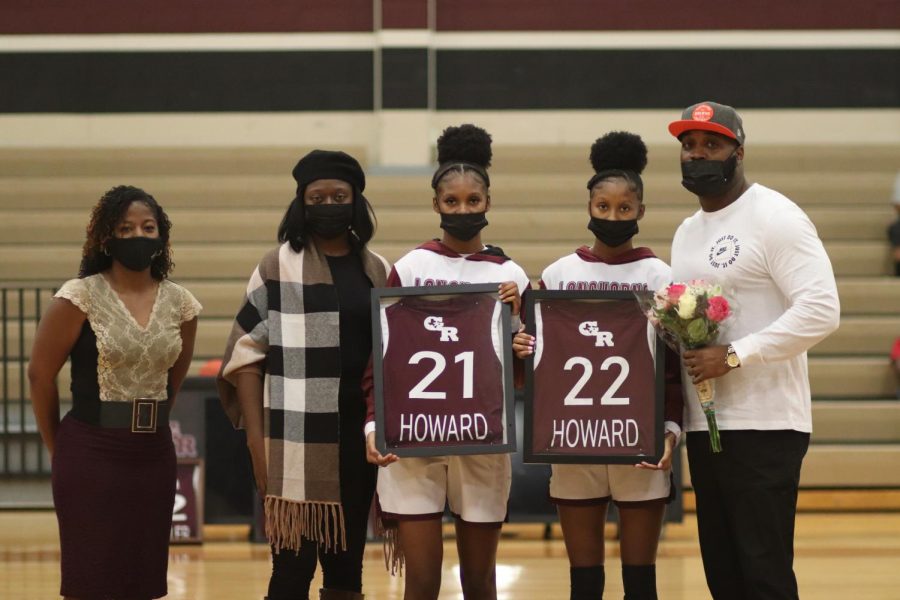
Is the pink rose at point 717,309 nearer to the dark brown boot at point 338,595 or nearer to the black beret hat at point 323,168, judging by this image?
the black beret hat at point 323,168

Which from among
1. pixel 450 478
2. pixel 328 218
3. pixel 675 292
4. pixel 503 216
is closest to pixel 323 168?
pixel 328 218

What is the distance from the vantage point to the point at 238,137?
404 inches

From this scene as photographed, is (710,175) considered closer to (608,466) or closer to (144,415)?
(608,466)

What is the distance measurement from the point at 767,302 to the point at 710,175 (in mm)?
384

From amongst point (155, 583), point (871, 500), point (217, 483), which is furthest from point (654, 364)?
point (871, 500)

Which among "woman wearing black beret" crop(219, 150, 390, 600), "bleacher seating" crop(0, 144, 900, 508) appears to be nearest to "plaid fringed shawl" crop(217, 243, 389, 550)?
"woman wearing black beret" crop(219, 150, 390, 600)

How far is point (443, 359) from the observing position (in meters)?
Answer: 3.53

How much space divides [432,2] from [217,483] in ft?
16.5

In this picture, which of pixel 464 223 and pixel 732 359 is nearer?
pixel 732 359

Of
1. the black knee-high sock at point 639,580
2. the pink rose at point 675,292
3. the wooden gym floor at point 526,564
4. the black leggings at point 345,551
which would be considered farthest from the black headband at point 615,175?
the wooden gym floor at point 526,564

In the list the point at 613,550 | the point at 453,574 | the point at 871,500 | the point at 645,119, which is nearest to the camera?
the point at 453,574

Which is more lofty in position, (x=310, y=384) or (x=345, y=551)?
(x=310, y=384)

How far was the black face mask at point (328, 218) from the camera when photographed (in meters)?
3.61

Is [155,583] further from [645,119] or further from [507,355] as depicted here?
[645,119]
